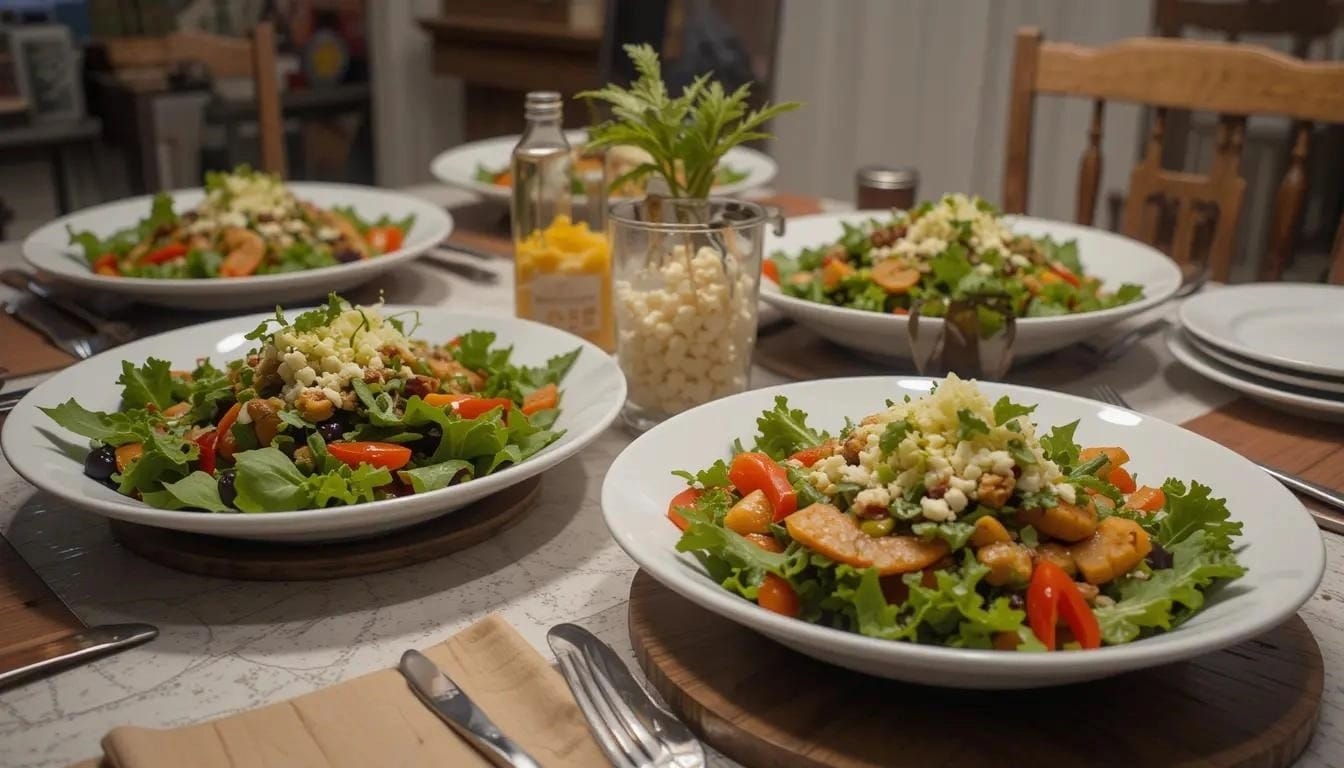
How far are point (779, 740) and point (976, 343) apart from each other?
0.83 metres

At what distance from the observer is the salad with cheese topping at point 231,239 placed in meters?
1.99

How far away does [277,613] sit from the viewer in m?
1.12

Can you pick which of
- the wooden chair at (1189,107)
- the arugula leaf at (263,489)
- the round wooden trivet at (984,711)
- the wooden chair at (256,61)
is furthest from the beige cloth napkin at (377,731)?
the wooden chair at (256,61)

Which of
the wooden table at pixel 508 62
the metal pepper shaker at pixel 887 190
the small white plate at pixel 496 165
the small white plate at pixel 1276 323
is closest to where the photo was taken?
the small white plate at pixel 1276 323

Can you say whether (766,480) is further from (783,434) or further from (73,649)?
(73,649)

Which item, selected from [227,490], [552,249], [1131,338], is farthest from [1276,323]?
[227,490]

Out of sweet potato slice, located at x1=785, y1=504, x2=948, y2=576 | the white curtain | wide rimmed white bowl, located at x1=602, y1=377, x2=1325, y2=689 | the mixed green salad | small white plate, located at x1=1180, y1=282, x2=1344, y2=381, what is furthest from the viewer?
the white curtain

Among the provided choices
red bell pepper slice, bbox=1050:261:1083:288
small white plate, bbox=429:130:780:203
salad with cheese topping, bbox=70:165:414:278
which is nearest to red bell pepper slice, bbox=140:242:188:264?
salad with cheese topping, bbox=70:165:414:278

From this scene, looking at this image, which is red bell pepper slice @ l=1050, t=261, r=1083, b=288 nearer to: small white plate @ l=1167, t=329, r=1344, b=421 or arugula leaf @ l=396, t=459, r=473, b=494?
small white plate @ l=1167, t=329, r=1344, b=421

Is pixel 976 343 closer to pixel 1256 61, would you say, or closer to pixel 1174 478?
pixel 1174 478

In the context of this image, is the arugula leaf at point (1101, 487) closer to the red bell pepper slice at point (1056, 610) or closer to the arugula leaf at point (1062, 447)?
the arugula leaf at point (1062, 447)

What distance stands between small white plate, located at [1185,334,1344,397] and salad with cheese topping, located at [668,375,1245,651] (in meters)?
0.59

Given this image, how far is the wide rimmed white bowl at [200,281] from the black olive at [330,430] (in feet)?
2.40

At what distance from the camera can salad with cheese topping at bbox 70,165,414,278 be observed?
1.99 m
